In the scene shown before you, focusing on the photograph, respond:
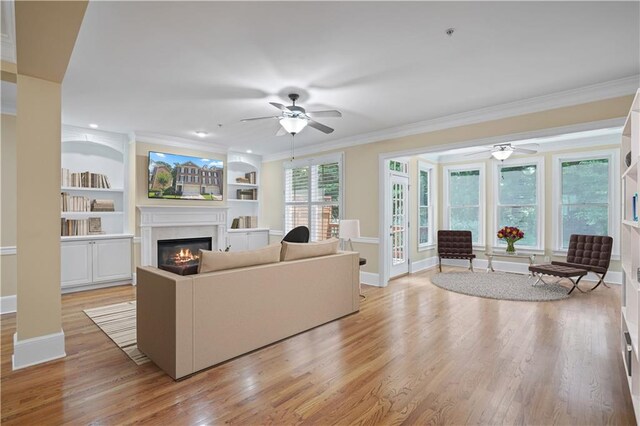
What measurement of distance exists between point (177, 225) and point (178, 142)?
1656 millimetres

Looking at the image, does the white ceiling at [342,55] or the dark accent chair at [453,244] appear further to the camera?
the dark accent chair at [453,244]

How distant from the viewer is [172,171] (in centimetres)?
634

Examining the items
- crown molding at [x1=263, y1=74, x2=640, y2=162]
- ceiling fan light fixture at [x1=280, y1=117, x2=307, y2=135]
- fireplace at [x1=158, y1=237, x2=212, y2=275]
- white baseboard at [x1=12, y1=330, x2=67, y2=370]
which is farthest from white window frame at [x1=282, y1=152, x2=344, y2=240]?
white baseboard at [x1=12, y1=330, x2=67, y2=370]

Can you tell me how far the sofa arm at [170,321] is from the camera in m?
2.51

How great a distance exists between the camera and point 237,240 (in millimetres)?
7648

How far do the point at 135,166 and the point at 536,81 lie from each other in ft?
20.4

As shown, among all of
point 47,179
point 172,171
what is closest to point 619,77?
point 47,179

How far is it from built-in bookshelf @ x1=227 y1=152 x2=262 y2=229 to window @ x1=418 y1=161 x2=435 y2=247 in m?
3.94

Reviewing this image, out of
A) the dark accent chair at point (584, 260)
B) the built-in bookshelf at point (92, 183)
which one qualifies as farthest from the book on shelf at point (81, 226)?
the dark accent chair at point (584, 260)

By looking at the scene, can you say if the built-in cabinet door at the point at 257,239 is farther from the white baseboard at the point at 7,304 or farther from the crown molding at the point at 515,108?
the white baseboard at the point at 7,304

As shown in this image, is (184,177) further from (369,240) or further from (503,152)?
(503,152)

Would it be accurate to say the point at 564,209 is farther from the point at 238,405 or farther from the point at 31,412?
the point at 31,412

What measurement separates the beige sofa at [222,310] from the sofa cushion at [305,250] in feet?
0.31

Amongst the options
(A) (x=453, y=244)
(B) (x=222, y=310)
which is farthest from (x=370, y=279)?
(B) (x=222, y=310)
